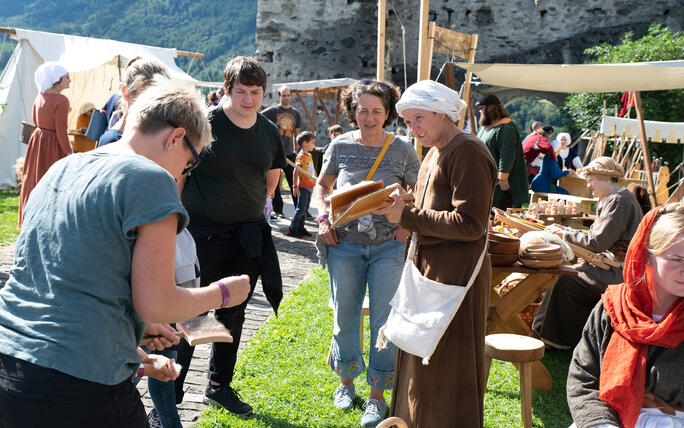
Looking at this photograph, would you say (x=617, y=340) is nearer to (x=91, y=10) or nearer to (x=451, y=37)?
(x=451, y=37)

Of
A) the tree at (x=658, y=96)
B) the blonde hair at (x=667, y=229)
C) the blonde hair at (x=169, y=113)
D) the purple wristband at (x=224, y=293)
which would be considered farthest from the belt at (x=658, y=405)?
the tree at (x=658, y=96)

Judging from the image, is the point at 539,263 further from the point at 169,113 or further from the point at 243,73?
the point at 169,113

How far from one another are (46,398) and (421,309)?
1.63 m

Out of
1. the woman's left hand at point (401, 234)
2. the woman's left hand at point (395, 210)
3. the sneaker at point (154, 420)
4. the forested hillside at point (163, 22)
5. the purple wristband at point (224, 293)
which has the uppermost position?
the forested hillside at point (163, 22)

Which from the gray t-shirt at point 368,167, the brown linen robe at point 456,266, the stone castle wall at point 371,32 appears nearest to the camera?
the brown linen robe at point 456,266

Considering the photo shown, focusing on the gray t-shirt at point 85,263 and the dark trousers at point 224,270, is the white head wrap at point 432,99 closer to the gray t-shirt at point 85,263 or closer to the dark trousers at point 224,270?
the dark trousers at point 224,270

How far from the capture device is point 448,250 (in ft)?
8.84

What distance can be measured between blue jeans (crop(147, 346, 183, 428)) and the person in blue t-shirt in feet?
4.03

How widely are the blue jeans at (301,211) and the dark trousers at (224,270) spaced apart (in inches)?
199

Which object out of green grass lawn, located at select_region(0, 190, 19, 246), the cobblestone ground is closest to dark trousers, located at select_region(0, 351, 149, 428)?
the cobblestone ground

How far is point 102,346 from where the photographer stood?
4.98 ft

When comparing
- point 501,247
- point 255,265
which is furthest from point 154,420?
point 501,247

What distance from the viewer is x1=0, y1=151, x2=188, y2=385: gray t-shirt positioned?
1458 mm

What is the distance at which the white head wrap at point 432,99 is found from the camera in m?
2.66
